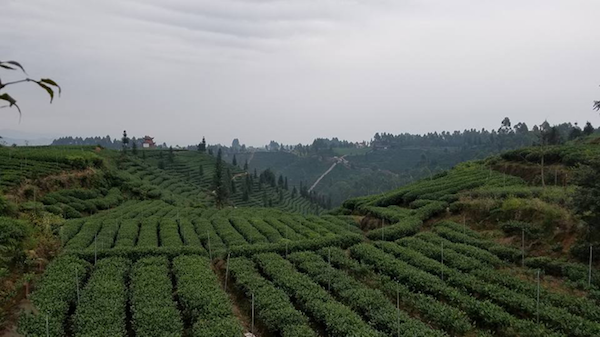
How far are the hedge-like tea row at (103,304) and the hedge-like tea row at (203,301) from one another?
2.09 m

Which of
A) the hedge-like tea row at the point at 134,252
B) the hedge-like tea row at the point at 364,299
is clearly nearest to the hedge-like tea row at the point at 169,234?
the hedge-like tea row at the point at 134,252

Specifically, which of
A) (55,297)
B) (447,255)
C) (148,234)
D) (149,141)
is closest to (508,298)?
(447,255)

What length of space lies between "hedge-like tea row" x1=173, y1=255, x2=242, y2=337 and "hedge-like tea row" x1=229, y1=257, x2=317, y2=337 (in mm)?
1031

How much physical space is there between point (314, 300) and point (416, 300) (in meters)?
3.92

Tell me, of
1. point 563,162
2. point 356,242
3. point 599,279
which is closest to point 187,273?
point 356,242

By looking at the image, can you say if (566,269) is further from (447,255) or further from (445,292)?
(445,292)

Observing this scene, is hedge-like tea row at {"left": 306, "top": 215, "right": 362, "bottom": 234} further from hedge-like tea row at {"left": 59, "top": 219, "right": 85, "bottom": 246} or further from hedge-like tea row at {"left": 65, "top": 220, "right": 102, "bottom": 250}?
hedge-like tea row at {"left": 59, "top": 219, "right": 85, "bottom": 246}

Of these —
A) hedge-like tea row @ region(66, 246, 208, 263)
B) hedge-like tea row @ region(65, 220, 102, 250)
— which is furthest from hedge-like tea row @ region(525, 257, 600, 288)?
hedge-like tea row @ region(65, 220, 102, 250)

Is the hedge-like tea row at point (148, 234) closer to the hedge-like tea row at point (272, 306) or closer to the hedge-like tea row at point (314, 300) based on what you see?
the hedge-like tea row at point (272, 306)

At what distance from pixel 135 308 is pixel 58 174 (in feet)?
103

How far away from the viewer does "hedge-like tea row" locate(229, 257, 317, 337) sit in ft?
39.7

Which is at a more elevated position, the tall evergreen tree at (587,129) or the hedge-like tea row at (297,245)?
the tall evergreen tree at (587,129)

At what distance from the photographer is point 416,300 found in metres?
14.3

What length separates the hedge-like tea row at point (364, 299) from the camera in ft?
40.0
